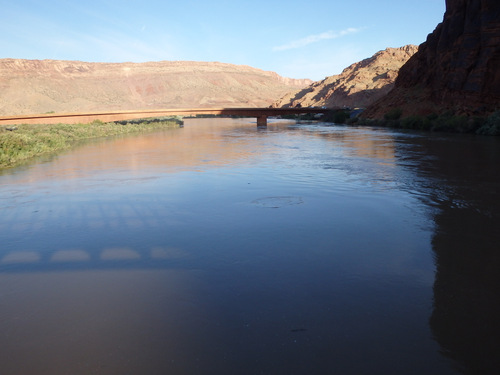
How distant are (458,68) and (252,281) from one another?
149 feet

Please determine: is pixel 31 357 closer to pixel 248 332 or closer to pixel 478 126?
pixel 248 332

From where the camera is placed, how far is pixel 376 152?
73.6 ft

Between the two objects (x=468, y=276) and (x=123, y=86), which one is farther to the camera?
(x=123, y=86)

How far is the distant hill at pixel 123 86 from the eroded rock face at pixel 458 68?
103 metres

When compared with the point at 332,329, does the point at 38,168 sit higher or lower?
lower

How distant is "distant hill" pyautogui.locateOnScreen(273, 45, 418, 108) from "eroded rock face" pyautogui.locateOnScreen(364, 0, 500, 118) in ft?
139

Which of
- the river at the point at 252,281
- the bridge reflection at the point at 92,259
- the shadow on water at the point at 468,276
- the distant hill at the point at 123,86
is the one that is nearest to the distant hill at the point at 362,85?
the distant hill at the point at 123,86

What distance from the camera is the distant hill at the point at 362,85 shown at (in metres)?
99.3

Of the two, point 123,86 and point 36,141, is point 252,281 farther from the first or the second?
point 123,86

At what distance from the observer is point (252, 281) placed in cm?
546

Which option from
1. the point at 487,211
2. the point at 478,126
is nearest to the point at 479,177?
the point at 487,211

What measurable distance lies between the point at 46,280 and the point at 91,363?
239 centimetres

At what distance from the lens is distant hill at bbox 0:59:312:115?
128 m

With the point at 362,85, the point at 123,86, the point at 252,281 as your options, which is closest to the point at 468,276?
the point at 252,281
